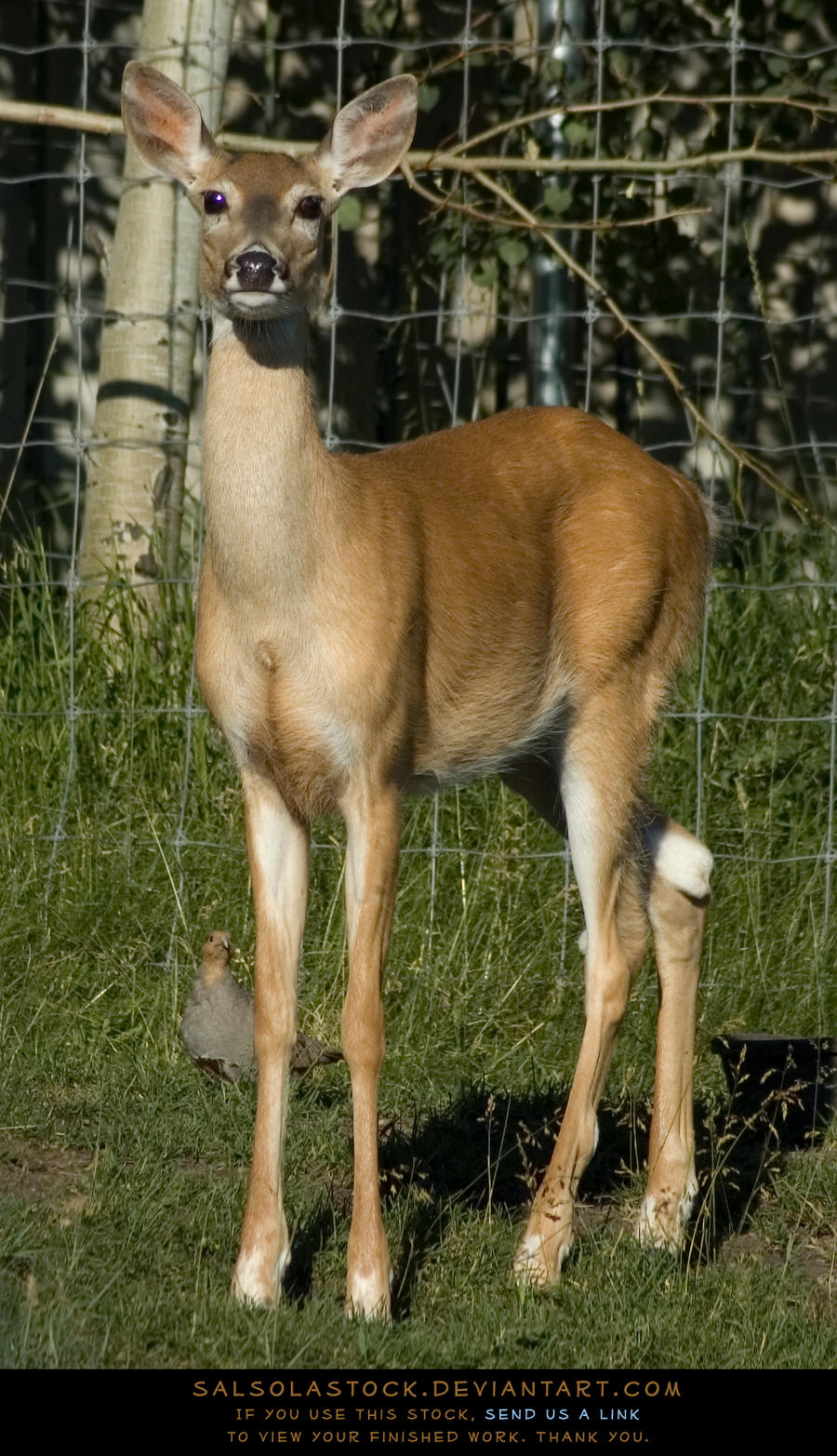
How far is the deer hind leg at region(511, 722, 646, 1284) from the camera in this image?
4617 millimetres

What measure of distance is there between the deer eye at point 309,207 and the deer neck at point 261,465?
0.22 m

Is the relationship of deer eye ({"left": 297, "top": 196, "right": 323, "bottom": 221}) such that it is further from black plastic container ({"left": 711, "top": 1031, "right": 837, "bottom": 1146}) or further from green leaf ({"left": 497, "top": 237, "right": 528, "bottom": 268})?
green leaf ({"left": 497, "top": 237, "right": 528, "bottom": 268})

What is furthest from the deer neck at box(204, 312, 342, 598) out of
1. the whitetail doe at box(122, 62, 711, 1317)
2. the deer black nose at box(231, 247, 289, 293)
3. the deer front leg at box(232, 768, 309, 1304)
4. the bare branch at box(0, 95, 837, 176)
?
the bare branch at box(0, 95, 837, 176)

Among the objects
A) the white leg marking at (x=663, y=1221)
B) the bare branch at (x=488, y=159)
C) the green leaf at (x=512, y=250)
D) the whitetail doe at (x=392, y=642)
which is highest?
the bare branch at (x=488, y=159)

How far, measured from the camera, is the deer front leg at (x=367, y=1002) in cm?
407

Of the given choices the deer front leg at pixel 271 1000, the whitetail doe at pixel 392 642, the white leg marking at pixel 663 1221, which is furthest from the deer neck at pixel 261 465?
the white leg marking at pixel 663 1221

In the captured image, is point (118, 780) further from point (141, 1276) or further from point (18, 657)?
point (141, 1276)

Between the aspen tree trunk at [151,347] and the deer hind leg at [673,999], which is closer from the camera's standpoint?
the deer hind leg at [673,999]

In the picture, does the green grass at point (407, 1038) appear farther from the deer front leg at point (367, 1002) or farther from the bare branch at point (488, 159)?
the bare branch at point (488, 159)

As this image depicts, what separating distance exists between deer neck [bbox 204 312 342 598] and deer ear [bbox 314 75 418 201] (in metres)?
0.49

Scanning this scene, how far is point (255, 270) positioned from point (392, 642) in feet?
2.65

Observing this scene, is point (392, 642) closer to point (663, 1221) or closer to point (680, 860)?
point (680, 860)

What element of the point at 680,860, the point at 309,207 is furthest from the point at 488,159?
the point at 680,860

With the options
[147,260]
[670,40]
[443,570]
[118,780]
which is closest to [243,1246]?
[443,570]
